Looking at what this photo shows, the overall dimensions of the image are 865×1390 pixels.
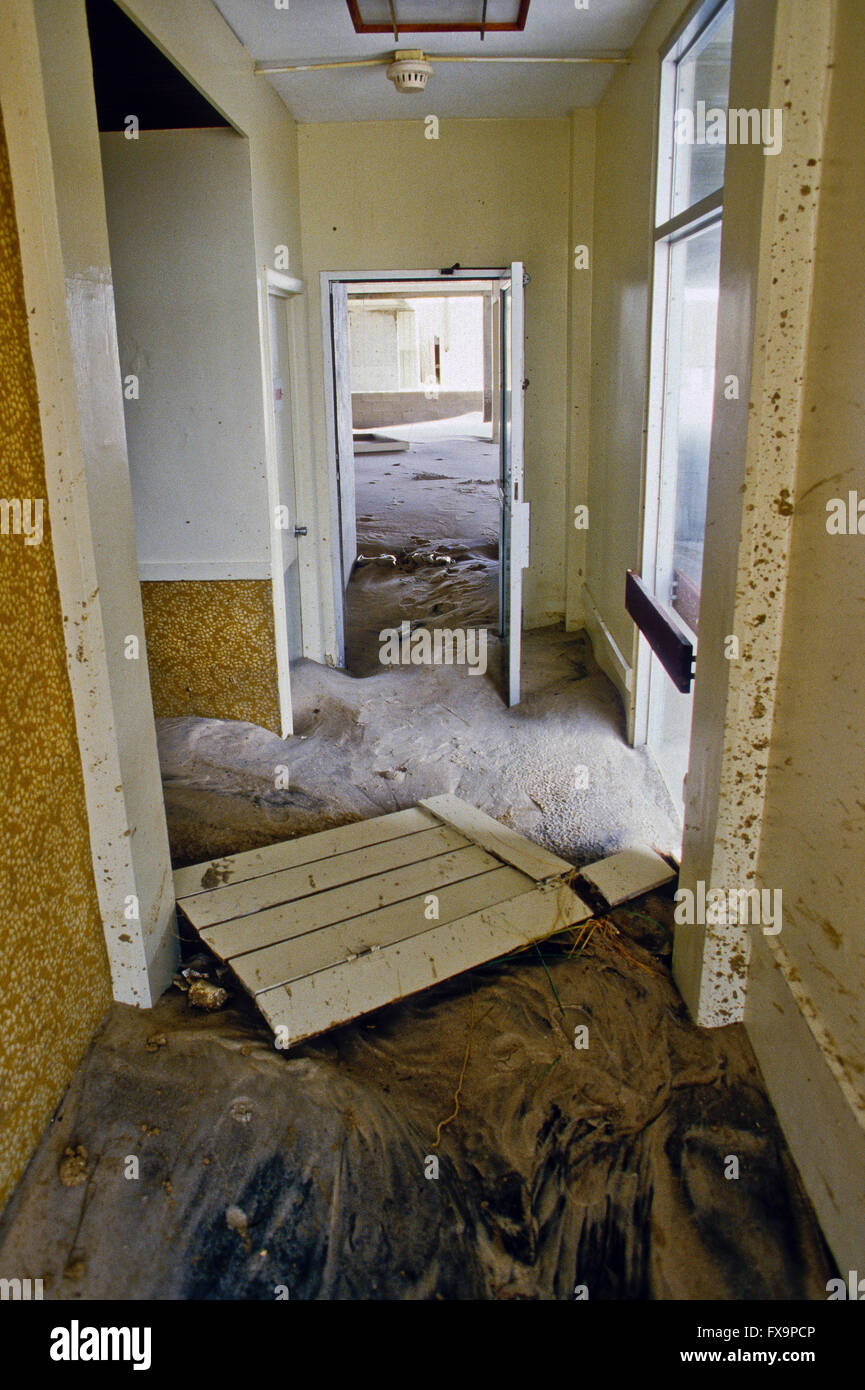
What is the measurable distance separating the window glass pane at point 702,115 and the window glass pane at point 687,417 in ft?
0.60

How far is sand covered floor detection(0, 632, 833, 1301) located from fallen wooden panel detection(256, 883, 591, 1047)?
0.06 meters

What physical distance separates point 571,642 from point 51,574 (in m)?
4.07

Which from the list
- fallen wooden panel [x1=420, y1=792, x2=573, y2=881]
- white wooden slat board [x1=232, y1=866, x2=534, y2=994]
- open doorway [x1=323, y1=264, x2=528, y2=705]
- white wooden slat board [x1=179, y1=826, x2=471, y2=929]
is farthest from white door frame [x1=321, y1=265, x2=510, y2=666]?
white wooden slat board [x1=232, y1=866, x2=534, y2=994]

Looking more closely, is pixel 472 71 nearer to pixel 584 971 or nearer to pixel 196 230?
pixel 196 230

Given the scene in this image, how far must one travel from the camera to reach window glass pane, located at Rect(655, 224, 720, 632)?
355 centimetres

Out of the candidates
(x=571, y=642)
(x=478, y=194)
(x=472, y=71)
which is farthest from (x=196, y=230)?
(x=571, y=642)

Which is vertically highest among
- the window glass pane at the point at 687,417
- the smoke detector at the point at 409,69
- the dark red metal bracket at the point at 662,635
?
the smoke detector at the point at 409,69

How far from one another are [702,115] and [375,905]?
3.12m

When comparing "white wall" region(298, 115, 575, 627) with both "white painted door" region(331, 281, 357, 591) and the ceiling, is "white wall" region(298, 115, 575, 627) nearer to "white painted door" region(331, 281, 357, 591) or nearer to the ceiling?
the ceiling

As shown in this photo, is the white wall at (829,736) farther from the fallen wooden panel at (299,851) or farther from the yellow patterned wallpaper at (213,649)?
the yellow patterned wallpaper at (213,649)

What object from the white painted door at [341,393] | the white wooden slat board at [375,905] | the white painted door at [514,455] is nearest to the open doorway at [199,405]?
the white painted door at [341,393]

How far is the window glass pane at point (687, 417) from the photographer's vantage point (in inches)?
140

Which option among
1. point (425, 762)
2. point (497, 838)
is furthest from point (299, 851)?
point (425, 762)

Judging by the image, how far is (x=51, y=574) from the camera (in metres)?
2.34
